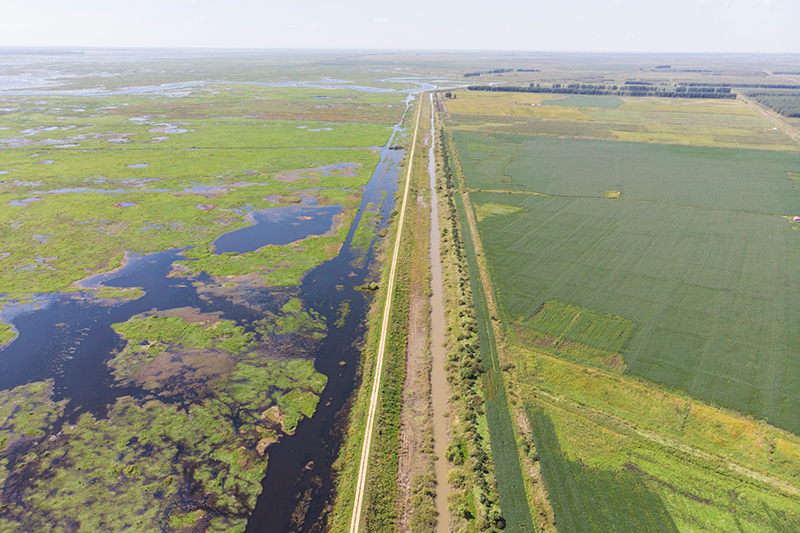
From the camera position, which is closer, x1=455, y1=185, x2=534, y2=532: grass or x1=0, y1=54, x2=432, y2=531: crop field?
x1=455, y1=185, x2=534, y2=532: grass

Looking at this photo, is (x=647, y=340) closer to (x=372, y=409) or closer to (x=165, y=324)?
(x=372, y=409)

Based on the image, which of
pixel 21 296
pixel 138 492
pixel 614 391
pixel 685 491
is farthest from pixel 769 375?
pixel 21 296

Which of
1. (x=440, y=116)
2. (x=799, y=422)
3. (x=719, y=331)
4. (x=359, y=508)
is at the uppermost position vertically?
(x=440, y=116)

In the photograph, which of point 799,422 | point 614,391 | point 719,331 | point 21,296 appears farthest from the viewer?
point 21,296

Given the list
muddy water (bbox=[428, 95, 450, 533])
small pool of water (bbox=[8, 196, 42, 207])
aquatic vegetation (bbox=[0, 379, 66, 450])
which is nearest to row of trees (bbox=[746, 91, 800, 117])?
muddy water (bbox=[428, 95, 450, 533])

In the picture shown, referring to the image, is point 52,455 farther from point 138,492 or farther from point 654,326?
point 654,326

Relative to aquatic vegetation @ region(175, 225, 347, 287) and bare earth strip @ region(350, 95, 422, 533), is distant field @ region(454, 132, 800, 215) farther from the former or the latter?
bare earth strip @ region(350, 95, 422, 533)

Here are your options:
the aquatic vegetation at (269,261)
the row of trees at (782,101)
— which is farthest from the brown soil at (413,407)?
the row of trees at (782,101)

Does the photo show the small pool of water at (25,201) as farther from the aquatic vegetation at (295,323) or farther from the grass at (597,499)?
the grass at (597,499)

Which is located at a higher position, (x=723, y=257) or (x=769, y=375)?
(x=723, y=257)
